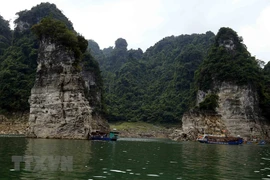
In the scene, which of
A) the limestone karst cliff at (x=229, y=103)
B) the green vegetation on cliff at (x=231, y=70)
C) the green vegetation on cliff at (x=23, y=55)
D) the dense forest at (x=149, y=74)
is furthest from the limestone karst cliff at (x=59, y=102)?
the green vegetation on cliff at (x=231, y=70)

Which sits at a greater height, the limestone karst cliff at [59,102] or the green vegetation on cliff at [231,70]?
the green vegetation on cliff at [231,70]

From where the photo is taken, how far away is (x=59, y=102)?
57.5 metres

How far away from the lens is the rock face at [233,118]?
3152 inches

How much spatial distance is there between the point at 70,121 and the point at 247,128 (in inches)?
1879

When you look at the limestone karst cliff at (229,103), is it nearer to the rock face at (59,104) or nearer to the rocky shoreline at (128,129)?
the rocky shoreline at (128,129)

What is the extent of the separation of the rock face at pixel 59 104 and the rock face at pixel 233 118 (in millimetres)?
35827

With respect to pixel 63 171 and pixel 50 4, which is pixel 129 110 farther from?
pixel 63 171

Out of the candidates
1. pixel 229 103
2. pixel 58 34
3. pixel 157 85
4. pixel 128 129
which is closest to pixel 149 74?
pixel 157 85

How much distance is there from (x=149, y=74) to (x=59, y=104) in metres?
122

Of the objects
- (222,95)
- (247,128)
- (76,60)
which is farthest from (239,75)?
(76,60)

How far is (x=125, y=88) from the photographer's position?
15350cm

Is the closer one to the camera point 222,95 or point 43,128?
point 43,128

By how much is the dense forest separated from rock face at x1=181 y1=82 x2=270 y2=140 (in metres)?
2.71

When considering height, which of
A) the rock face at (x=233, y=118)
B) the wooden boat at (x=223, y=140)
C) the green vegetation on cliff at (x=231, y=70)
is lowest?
the wooden boat at (x=223, y=140)
